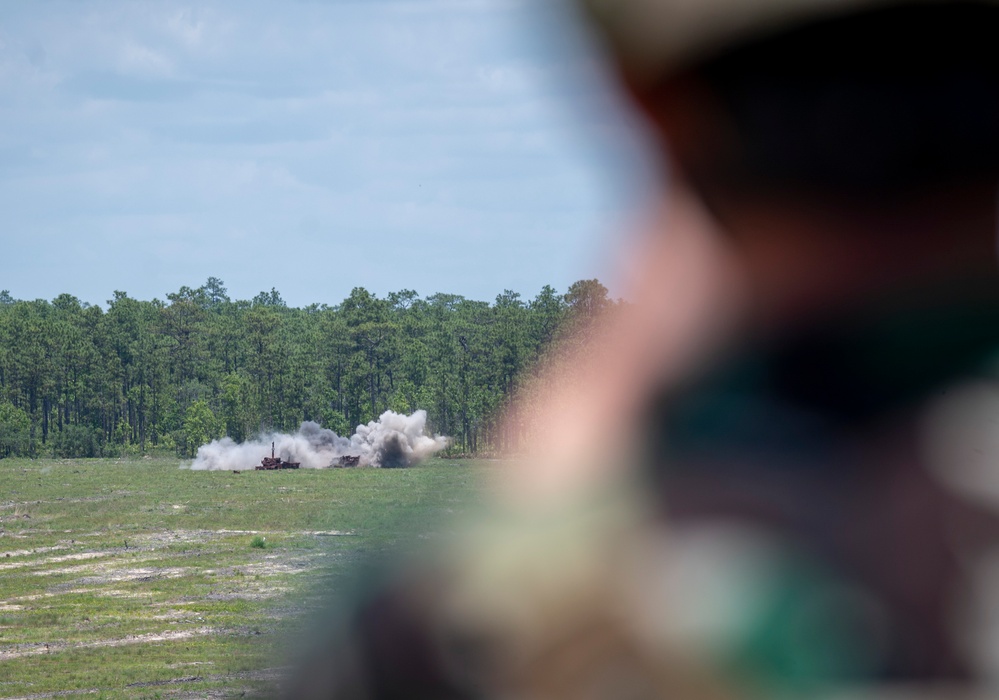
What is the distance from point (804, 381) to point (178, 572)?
3235 cm

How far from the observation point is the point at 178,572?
3112cm

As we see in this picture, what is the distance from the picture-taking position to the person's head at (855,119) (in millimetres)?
764

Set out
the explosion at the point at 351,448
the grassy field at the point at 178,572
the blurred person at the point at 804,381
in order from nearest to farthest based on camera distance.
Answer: the blurred person at the point at 804,381 < the grassy field at the point at 178,572 < the explosion at the point at 351,448

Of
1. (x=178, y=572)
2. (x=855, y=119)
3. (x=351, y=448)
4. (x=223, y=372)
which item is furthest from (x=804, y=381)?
(x=223, y=372)

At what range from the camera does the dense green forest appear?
316 ft

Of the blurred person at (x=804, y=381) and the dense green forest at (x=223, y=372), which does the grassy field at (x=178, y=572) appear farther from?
the dense green forest at (x=223, y=372)

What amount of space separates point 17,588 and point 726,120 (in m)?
31.3

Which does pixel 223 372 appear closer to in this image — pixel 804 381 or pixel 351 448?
pixel 351 448

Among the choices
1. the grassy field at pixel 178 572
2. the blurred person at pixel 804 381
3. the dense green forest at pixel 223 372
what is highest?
the dense green forest at pixel 223 372

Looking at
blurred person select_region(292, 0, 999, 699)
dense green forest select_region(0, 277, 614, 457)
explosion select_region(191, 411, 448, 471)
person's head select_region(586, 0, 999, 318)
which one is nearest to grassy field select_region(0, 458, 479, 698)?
blurred person select_region(292, 0, 999, 699)

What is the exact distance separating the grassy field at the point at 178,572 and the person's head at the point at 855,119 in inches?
14.9

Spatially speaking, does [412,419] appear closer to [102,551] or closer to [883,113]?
[102,551]

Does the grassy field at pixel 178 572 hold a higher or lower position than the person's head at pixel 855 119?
lower

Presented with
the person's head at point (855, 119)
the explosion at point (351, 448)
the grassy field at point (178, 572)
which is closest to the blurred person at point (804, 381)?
the person's head at point (855, 119)
